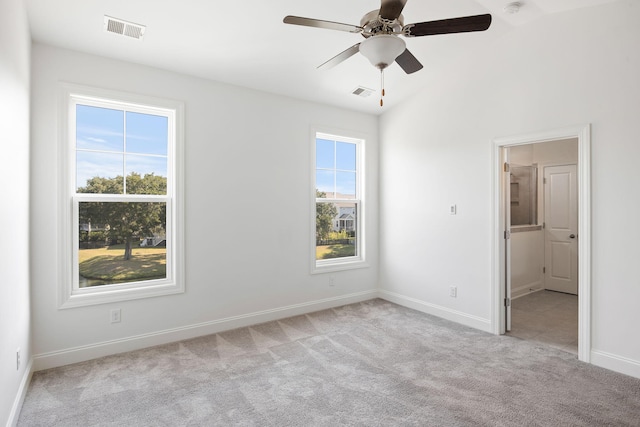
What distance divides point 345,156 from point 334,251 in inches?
54.9

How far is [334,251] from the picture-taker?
488cm

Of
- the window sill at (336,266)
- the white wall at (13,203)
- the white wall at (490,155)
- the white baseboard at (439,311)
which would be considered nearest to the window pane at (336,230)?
the window sill at (336,266)

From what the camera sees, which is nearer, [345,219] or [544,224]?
[345,219]

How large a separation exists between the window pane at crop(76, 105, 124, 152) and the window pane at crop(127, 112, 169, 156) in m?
0.08

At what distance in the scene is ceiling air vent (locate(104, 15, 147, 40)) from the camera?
2.66 meters

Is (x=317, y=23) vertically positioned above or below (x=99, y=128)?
above

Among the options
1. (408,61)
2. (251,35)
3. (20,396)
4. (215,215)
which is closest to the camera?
(20,396)

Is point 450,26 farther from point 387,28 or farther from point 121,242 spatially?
point 121,242

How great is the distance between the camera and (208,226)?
3.64 m

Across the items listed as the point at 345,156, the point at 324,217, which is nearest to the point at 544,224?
the point at 345,156

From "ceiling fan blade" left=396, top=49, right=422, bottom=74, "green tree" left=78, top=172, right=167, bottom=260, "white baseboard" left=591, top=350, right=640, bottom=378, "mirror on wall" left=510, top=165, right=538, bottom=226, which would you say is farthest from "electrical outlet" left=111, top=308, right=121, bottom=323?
"mirror on wall" left=510, top=165, right=538, bottom=226

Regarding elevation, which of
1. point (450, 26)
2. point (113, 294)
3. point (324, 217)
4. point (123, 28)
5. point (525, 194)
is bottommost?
point (113, 294)

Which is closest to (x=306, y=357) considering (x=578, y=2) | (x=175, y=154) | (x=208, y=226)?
(x=208, y=226)

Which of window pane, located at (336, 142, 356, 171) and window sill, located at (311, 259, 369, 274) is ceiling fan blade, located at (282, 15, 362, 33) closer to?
window pane, located at (336, 142, 356, 171)
